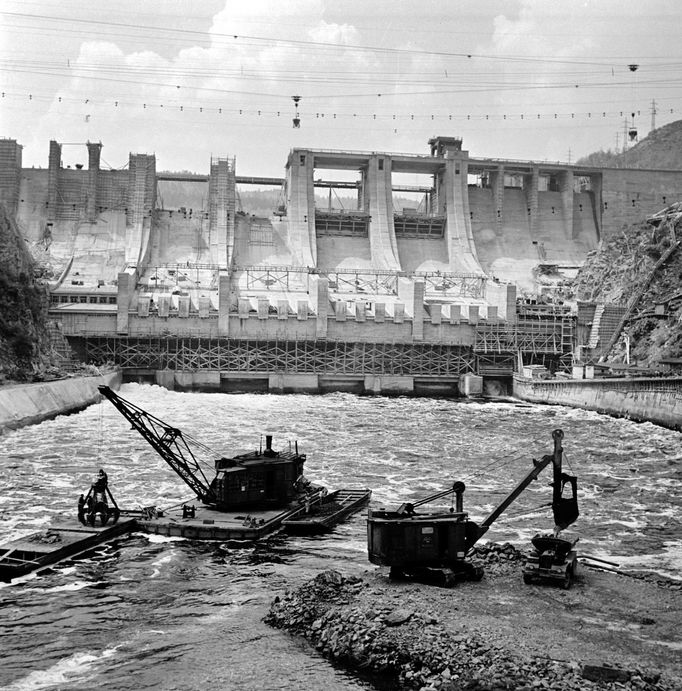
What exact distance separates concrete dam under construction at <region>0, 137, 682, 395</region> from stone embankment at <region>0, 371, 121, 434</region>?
572 inches

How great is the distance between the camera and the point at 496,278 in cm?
10750

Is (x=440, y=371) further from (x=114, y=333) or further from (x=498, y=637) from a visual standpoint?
(x=498, y=637)

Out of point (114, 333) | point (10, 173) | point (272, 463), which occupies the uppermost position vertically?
point (10, 173)

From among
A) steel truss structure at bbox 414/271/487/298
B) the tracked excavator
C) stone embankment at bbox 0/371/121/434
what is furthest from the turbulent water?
steel truss structure at bbox 414/271/487/298

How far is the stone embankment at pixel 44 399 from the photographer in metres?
57.0

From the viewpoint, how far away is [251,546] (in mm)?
31047

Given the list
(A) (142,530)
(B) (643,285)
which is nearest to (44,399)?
(A) (142,530)

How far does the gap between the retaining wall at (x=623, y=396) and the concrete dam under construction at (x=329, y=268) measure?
30.4 feet

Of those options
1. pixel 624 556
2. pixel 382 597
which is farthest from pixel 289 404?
pixel 382 597

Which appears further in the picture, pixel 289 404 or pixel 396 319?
pixel 396 319

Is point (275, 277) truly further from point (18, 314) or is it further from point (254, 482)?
point (254, 482)

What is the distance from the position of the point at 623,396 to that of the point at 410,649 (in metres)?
52.6

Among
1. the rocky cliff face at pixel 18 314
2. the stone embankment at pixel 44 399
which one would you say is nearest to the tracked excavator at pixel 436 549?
the stone embankment at pixel 44 399

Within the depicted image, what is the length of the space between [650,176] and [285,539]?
100315mm
